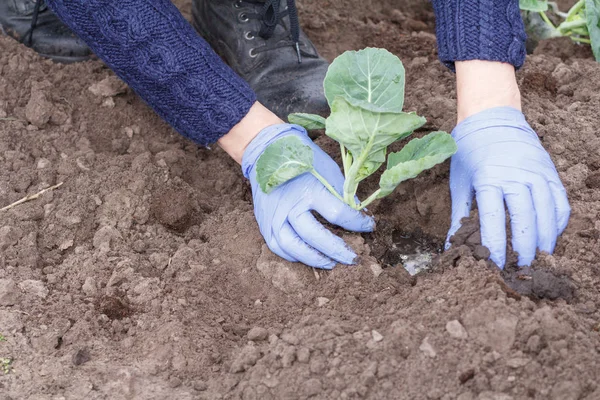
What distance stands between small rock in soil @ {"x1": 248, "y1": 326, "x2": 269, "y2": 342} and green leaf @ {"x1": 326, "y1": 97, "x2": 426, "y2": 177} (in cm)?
58

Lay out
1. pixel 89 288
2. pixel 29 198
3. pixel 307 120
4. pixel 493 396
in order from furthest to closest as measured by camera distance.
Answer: pixel 29 198
pixel 307 120
pixel 89 288
pixel 493 396

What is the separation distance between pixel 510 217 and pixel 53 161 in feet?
A: 5.47

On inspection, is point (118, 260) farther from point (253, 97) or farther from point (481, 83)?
point (481, 83)

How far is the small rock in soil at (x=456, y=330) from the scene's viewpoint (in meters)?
1.67

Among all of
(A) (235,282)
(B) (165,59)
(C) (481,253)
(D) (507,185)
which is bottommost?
(A) (235,282)

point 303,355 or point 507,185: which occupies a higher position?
point 507,185

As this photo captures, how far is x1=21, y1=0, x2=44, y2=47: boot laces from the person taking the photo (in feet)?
9.90

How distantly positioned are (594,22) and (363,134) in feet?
5.37

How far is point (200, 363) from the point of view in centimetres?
180

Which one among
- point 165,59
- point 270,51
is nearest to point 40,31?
point 270,51

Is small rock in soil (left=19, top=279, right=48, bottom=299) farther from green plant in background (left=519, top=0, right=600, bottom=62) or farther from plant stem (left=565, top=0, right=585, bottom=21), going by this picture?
plant stem (left=565, top=0, right=585, bottom=21)

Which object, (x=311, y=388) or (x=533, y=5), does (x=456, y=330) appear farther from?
(x=533, y=5)

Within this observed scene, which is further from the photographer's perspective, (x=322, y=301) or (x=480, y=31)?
(x=480, y=31)

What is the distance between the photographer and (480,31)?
2.19 m
